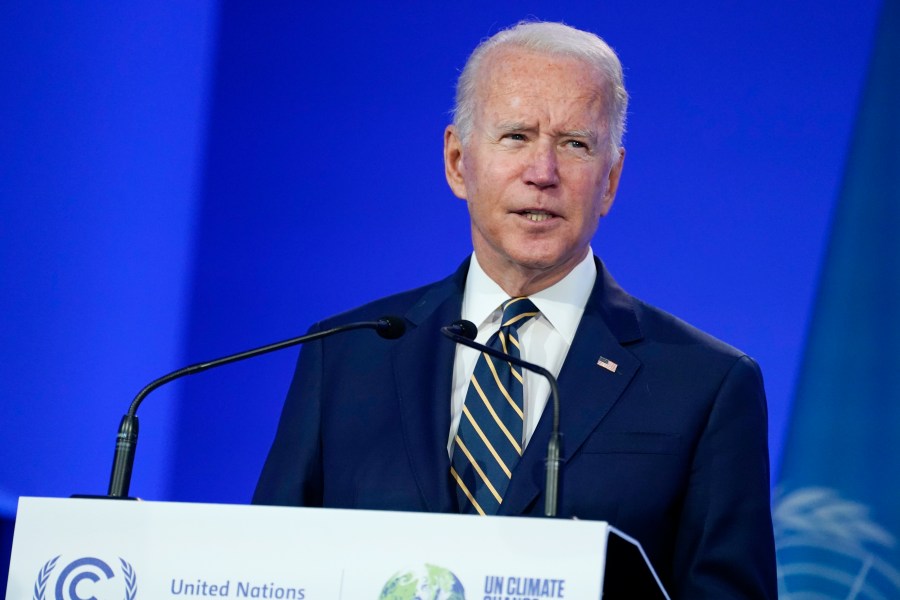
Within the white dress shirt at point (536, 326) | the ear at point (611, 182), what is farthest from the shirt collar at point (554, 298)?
the ear at point (611, 182)

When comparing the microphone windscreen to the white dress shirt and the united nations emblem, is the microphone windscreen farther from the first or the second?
the united nations emblem

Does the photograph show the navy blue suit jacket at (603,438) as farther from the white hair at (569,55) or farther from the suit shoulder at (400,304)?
the white hair at (569,55)

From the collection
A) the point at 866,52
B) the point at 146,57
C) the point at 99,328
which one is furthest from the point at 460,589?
the point at 146,57

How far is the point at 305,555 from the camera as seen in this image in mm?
1509

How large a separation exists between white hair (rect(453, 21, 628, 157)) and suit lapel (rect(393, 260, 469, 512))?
321 millimetres

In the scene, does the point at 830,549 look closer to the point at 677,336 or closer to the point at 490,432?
the point at 677,336

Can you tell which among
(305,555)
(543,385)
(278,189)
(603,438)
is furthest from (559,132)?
(278,189)

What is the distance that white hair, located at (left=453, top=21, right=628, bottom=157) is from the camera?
7.64 ft

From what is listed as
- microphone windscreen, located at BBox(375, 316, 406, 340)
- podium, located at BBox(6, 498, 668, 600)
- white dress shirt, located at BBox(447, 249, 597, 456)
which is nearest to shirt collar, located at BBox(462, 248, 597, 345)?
white dress shirt, located at BBox(447, 249, 597, 456)

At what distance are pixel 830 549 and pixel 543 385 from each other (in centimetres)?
Result: 110

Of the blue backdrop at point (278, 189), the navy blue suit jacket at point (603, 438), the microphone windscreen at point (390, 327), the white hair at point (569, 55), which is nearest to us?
the microphone windscreen at point (390, 327)

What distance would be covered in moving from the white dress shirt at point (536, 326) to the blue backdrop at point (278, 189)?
0.92 m

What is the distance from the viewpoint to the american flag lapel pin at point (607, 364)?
87.2 inches

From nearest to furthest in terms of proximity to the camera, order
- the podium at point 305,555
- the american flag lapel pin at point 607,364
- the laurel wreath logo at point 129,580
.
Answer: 1. the podium at point 305,555
2. the laurel wreath logo at point 129,580
3. the american flag lapel pin at point 607,364
